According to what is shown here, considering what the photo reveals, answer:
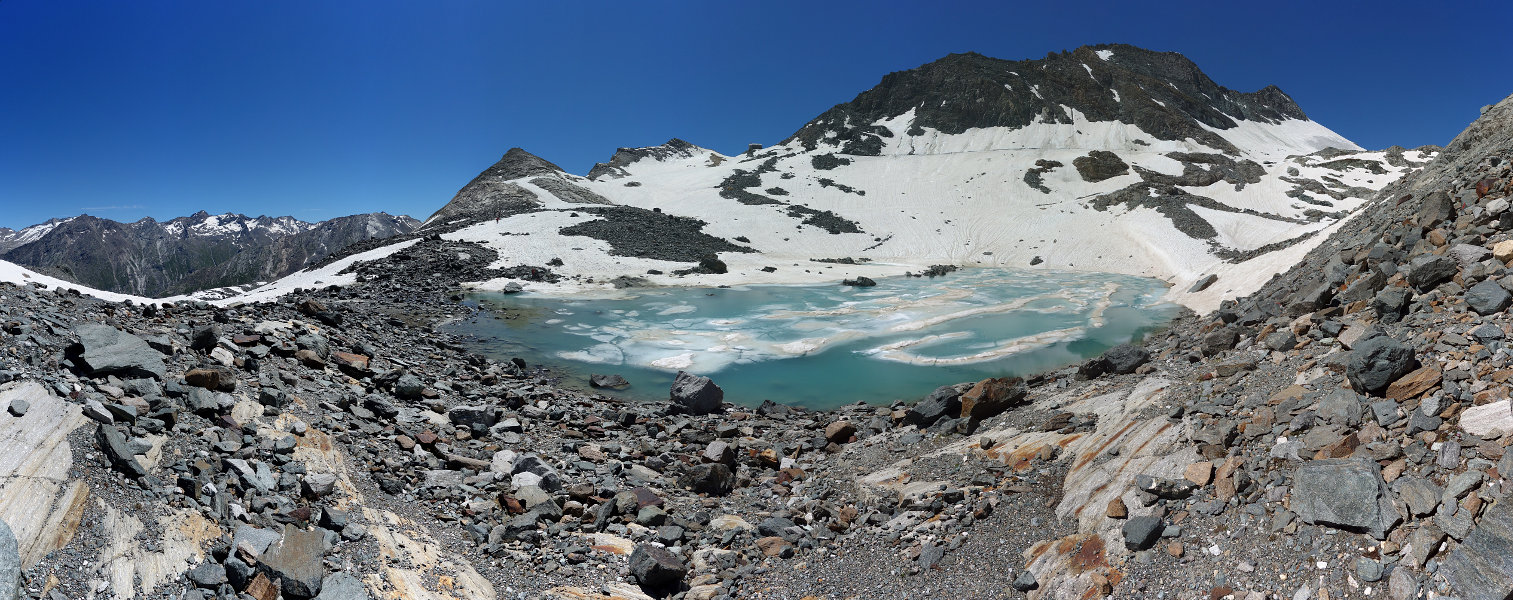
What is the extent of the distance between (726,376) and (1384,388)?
14.7 m

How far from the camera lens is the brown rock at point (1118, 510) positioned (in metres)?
6.32

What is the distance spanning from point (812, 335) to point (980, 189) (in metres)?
69.4

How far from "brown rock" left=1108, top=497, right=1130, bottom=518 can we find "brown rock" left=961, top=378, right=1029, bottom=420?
4756 mm

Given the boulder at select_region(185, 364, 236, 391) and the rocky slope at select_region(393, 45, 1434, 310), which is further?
the rocky slope at select_region(393, 45, 1434, 310)

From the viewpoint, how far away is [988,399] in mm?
11453

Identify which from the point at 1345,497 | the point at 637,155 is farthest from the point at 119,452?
the point at 637,155

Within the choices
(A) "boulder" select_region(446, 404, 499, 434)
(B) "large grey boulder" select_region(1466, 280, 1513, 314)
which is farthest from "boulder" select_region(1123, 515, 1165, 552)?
(A) "boulder" select_region(446, 404, 499, 434)

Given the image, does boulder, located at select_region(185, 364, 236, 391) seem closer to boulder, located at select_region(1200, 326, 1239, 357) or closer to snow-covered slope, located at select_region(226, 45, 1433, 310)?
boulder, located at select_region(1200, 326, 1239, 357)

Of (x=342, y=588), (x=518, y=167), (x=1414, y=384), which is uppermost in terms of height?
(x=518, y=167)

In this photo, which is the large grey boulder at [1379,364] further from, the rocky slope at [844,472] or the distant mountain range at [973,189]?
the distant mountain range at [973,189]

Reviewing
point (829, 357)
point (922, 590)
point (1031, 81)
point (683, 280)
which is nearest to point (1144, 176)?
point (1031, 81)

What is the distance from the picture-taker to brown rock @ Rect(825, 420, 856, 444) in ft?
40.3

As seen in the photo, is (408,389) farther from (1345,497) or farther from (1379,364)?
(1379,364)

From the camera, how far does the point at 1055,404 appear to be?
1103 centimetres
